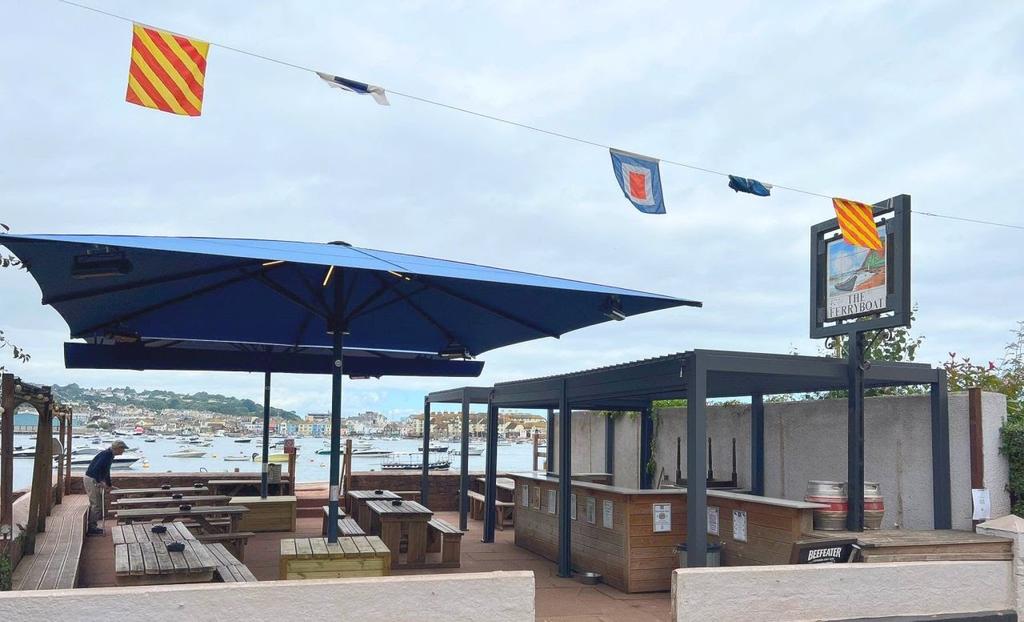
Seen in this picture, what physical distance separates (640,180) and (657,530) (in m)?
3.53

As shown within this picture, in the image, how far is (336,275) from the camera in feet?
20.9

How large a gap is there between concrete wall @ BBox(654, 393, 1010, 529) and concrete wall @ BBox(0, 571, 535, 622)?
4.92 meters

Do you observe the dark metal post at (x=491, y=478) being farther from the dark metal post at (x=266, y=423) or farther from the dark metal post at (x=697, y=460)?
the dark metal post at (x=697, y=460)

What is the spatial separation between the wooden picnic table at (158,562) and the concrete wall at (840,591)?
3.48 meters

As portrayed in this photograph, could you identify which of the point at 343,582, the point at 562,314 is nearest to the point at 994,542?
the point at 562,314

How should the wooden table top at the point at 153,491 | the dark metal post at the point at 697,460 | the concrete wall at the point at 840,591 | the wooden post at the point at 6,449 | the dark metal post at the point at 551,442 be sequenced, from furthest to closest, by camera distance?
the dark metal post at the point at 551,442 → the wooden table top at the point at 153,491 → the dark metal post at the point at 697,460 → the wooden post at the point at 6,449 → the concrete wall at the point at 840,591

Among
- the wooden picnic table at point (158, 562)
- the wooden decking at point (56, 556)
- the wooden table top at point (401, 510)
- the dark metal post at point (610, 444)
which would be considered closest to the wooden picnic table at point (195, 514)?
the wooden decking at point (56, 556)

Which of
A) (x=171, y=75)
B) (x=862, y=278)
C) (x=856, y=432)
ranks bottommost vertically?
(x=856, y=432)

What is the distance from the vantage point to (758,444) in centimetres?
1081

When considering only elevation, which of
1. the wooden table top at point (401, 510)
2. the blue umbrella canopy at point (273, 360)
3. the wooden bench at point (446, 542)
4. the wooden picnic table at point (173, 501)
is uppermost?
the blue umbrella canopy at point (273, 360)

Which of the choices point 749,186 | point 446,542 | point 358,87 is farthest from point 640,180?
point 446,542

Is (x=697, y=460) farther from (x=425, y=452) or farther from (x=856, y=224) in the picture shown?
(x=425, y=452)

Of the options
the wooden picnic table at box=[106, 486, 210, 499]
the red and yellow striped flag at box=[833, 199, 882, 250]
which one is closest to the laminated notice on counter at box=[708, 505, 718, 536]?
the red and yellow striped flag at box=[833, 199, 882, 250]

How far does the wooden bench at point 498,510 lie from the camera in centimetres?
1380
